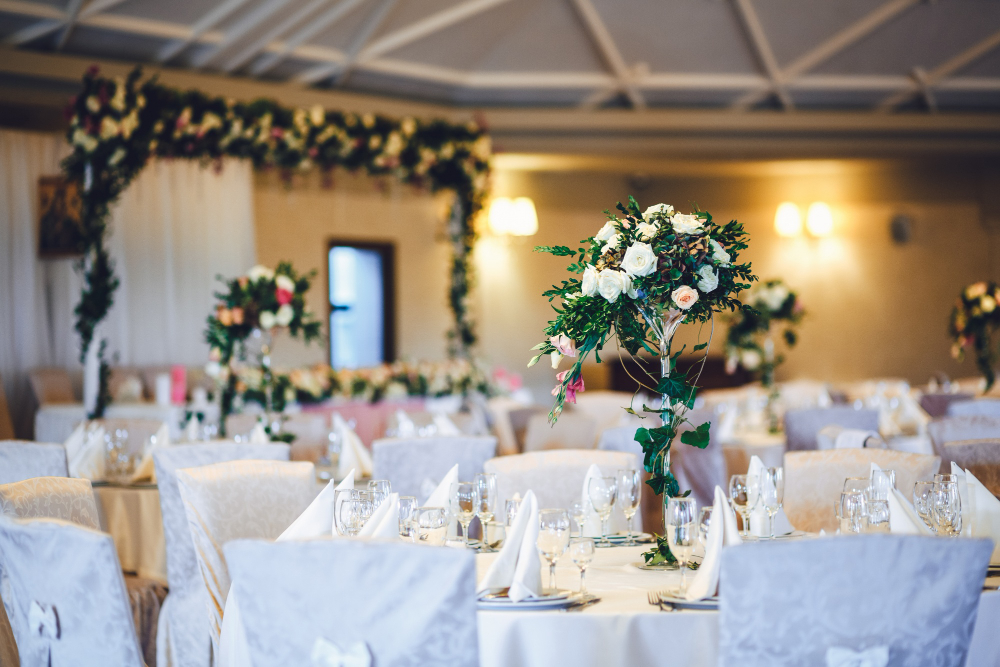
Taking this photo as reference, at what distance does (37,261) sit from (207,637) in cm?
561

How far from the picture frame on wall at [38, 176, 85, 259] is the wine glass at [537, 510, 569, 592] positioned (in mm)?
6814

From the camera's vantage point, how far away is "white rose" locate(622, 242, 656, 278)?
8.11 ft

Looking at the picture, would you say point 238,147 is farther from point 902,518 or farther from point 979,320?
point 902,518

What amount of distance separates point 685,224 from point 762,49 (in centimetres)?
748

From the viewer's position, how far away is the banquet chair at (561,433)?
527cm

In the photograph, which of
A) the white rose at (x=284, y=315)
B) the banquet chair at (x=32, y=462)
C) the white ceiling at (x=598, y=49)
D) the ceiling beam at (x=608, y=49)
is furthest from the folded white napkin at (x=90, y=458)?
the ceiling beam at (x=608, y=49)

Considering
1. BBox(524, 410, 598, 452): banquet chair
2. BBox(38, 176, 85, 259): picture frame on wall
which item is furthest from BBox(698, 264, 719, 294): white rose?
BBox(38, 176, 85, 259): picture frame on wall

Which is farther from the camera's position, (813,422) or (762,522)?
(813,422)

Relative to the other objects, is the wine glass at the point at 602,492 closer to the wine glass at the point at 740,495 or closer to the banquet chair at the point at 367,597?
the wine glass at the point at 740,495

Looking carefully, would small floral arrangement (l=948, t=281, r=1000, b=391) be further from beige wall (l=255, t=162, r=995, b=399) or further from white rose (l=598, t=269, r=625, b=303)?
beige wall (l=255, t=162, r=995, b=399)

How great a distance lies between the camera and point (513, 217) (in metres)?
10.0

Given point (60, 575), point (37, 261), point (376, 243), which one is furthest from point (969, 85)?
point (60, 575)

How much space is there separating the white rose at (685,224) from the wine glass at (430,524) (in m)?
0.99

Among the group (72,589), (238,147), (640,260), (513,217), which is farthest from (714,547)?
(513,217)
